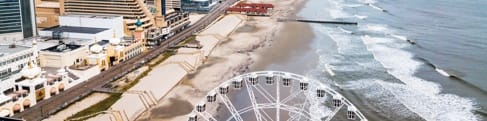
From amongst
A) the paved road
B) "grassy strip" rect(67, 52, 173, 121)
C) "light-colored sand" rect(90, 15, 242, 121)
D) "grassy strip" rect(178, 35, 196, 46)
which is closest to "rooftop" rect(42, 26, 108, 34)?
the paved road

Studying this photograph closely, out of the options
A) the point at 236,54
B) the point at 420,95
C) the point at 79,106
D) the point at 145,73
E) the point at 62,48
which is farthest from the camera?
the point at 236,54

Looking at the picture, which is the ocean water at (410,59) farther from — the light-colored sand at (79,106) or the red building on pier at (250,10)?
the light-colored sand at (79,106)

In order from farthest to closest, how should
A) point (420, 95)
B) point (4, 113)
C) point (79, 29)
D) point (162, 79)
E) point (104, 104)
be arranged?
1. point (79, 29)
2. point (162, 79)
3. point (420, 95)
4. point (104, 104)
5. point (4, 113)

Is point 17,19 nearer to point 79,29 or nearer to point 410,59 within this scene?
point 79,29

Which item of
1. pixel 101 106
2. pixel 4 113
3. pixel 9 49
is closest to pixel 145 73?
pixel 101 106

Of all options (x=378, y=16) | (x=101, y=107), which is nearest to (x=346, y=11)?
(x=378, y=16)

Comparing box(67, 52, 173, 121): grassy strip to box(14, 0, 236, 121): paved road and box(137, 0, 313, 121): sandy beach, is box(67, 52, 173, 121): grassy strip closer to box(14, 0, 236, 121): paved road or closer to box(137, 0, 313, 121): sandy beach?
box(14, 0, 236, 121): paved road

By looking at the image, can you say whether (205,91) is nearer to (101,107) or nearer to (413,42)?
(101,107)

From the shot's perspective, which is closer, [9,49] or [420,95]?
[420,95]
